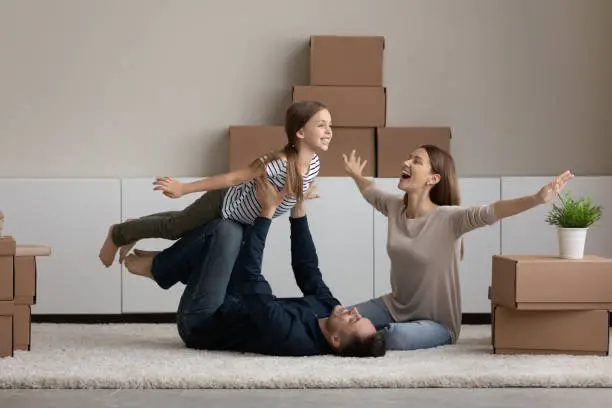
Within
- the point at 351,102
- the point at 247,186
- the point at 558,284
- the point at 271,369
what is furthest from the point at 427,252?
the point at 351,102

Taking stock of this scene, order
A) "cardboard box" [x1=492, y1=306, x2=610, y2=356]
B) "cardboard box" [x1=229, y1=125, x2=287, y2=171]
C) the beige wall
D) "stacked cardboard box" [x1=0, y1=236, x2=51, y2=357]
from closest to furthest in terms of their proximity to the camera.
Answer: "stacked cardboard box" [x1=0, y1=236, x2=51, y2=357], "cardboard box" [x1=492, y1=306, x2=610, y2=356], "cardboard box" [x1=229, y1=125, x2=287, y2=171], the beige wall

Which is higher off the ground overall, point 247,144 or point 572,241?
point 247,144

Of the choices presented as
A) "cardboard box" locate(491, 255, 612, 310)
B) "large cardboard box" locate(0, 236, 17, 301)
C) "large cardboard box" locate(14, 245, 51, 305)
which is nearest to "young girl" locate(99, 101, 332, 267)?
"large cardboard box" locate(14, 245, 51, 305)

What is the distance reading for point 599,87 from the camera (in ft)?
19.5

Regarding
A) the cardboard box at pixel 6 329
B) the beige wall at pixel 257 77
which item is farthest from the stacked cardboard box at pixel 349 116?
the cardboard box at pixel 6 329

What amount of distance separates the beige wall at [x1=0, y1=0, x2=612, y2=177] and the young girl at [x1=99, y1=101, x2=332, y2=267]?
1196 mm

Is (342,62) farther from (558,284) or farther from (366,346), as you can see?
(366,346)

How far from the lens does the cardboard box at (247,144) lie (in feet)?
18.0

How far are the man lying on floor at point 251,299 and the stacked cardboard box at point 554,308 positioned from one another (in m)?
0.52

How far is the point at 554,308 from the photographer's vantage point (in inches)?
164

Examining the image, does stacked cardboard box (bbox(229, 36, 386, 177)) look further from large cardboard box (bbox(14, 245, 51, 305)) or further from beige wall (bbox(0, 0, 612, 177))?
large cardboard box (bbox(14, 245, 51, 305))

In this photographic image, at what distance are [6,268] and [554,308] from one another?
1.96 meters

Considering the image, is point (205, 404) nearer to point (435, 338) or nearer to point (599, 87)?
point (435, 338)

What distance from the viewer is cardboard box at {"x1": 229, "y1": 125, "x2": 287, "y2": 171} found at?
18.0ft
